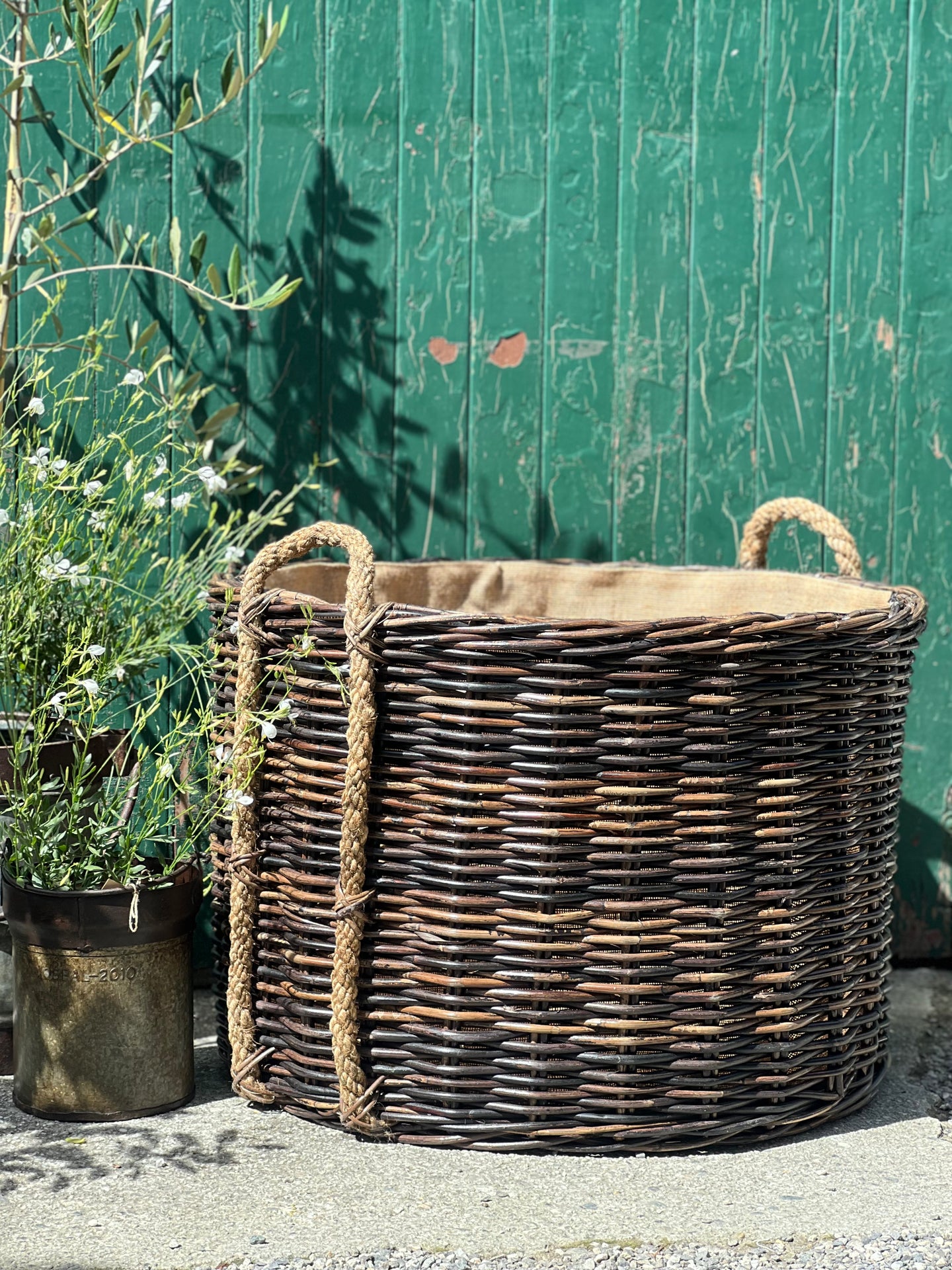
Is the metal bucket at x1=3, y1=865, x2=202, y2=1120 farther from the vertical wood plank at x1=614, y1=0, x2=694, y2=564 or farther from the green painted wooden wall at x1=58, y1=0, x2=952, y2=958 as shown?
the vertical wood plank at x1=614, y1=0, x2=694, y2=564

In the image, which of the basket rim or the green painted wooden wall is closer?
the basket rim

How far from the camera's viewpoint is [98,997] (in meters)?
1.73

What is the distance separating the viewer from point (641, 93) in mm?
2316

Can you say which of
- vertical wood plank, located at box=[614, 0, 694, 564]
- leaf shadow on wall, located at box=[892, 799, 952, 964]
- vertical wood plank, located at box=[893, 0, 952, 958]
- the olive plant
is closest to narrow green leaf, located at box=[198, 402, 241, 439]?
the olive plant

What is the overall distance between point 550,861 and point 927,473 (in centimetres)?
121

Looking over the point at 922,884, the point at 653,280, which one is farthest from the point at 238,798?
the point at 922,884

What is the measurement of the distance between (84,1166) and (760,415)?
1590 mm

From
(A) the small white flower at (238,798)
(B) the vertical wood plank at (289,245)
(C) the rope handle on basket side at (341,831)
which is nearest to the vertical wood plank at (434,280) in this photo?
(B) the vertical wood plank at (289,245)

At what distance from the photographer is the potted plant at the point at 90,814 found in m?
1.73

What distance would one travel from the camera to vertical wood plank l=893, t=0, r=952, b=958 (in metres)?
Answer: 2.36

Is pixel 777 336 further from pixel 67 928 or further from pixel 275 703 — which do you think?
pixel 67 928

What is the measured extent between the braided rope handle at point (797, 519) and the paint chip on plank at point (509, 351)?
48 centimetres

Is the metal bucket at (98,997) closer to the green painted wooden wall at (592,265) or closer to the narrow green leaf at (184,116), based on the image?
the green painted wooden wall at (592,265)

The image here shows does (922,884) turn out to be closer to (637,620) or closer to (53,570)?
(637,620)
